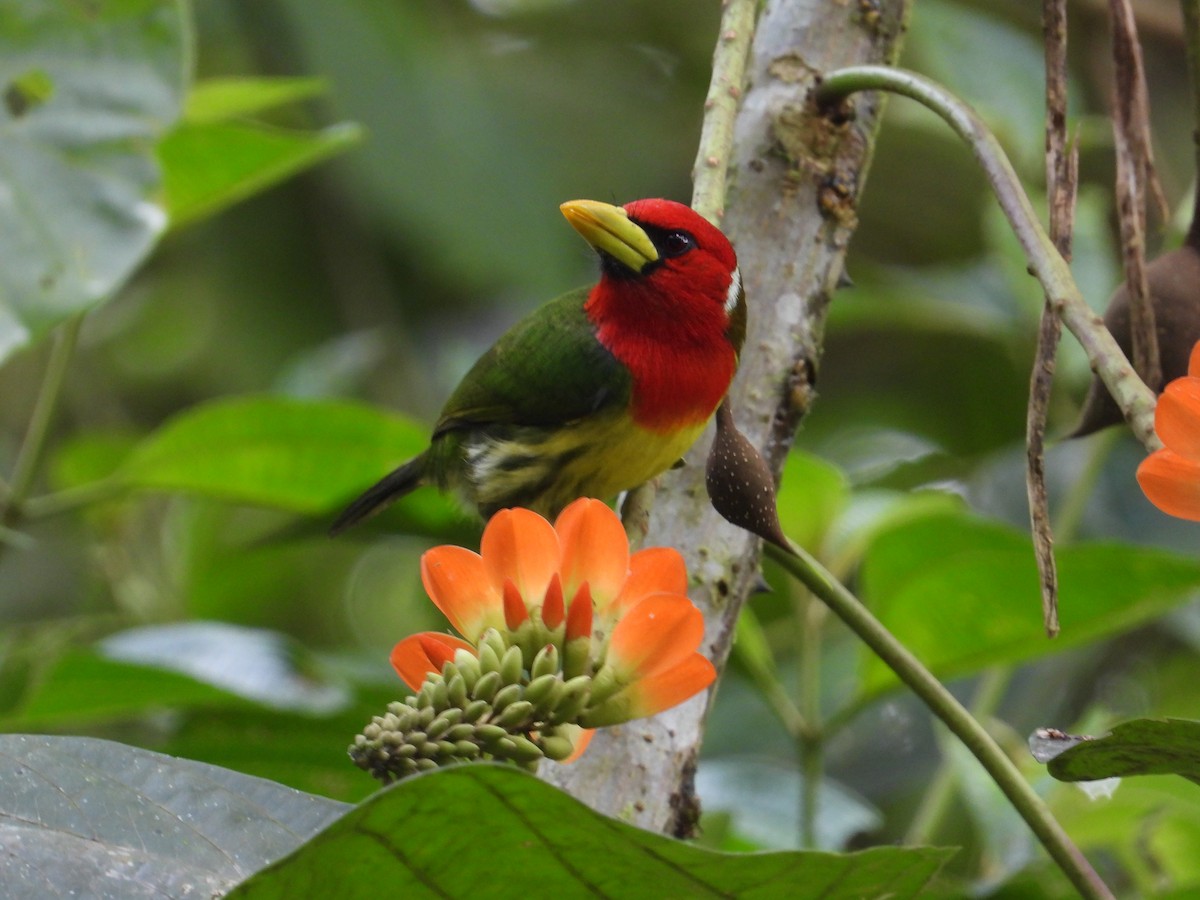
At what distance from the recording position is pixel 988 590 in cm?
222

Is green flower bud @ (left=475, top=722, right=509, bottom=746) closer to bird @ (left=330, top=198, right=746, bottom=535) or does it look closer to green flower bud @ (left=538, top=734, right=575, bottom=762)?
green flower bud @ (left=538, top=734, right=575, bottom=762)

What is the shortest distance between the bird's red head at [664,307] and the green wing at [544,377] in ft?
0.11

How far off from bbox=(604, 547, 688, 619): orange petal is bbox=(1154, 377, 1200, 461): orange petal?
33 centimetres

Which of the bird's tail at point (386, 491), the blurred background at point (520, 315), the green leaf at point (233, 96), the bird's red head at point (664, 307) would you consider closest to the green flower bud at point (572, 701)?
the bird's red head at point (664, 307)

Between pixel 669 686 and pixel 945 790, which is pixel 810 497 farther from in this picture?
pixel 669 686

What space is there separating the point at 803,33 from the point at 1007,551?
3.06 ft

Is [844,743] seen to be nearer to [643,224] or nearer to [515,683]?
[643,224]

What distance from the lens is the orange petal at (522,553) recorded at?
1.05m

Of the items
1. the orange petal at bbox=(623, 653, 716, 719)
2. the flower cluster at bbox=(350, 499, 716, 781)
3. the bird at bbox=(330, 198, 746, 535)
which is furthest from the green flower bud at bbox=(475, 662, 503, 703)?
the bird at bbox=(330, 198, 746, 535)

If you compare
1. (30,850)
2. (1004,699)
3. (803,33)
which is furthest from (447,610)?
(1004,699)

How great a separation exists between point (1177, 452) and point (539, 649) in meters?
0.45

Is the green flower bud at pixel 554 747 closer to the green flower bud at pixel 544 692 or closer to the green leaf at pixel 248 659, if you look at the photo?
the green flower bud at pixel 544 692

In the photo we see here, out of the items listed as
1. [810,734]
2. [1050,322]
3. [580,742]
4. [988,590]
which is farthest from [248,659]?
Answer: [1050,322]

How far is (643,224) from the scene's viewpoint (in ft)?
6.30
